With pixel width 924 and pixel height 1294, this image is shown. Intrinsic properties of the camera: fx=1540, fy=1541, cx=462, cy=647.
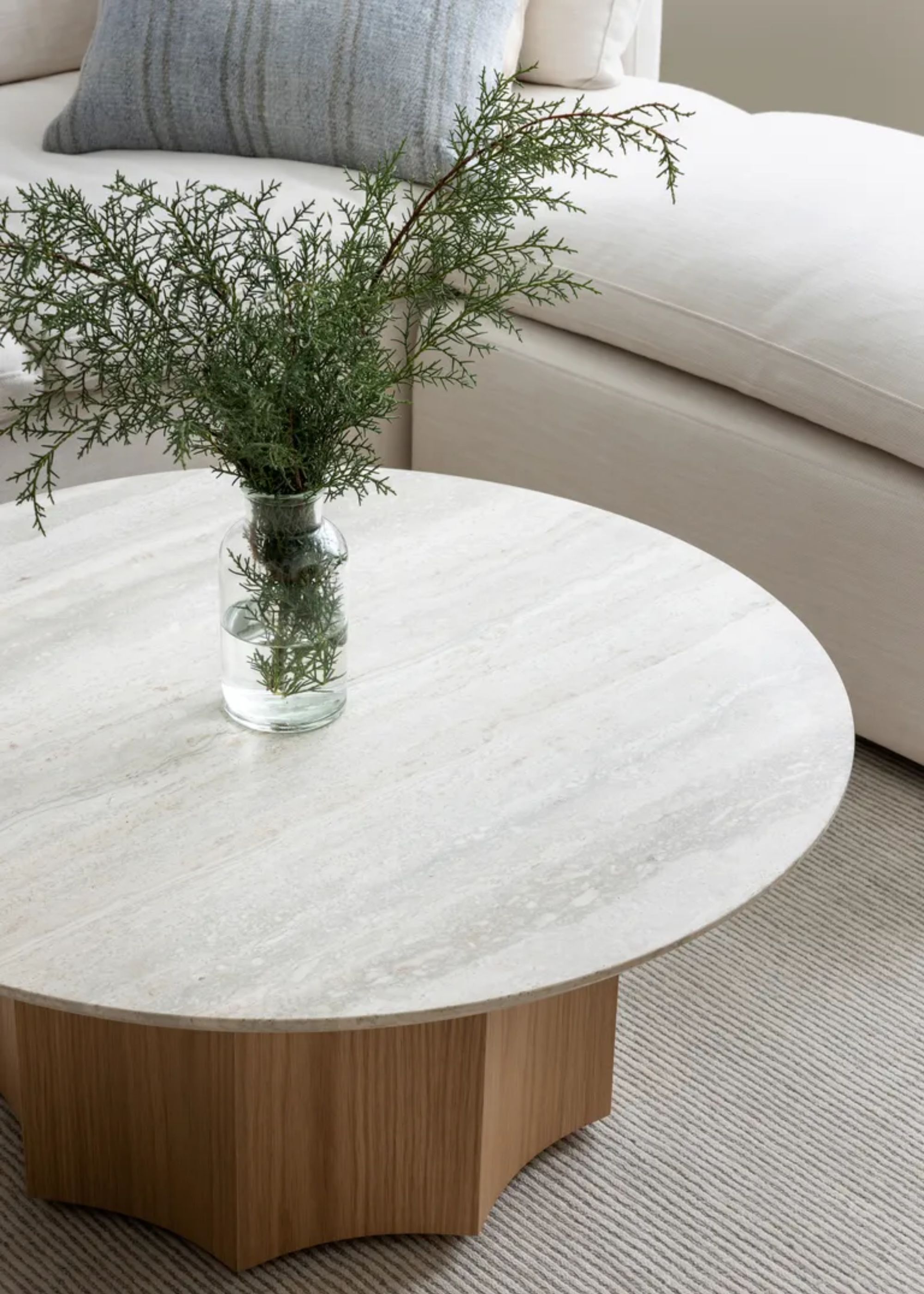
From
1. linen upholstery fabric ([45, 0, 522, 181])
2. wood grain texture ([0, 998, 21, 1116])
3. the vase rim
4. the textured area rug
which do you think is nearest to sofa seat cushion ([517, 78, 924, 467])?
linen upholstery fabric ([45, 0, 522, 181])

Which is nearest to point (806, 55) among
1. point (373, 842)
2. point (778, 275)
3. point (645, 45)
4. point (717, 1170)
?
point (645, 45)

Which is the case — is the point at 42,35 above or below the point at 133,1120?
above

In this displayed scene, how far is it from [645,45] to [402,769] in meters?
1.85

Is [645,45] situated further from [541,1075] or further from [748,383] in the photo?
[541,1075]

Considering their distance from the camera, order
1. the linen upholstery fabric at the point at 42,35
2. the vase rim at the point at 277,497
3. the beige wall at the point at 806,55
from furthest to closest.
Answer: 1. the beige wall at the point at 806,55
2. the linen upholstery fabric at the point at 42,35
3. the vase rim at the point at 277,497

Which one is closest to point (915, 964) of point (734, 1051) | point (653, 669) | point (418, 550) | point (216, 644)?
point (734, 1051)

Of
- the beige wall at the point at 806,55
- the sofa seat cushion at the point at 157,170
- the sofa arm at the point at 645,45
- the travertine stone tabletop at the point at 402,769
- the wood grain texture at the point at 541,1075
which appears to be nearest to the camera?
the travertine stone tabletop at the point at 402,769

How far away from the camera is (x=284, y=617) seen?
106 centimetres

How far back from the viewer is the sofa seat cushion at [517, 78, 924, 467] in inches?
65.4

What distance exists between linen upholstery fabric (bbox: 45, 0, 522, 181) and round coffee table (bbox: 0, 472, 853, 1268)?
2.83 feet

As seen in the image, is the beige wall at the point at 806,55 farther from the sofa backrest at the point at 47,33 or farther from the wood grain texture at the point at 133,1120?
the wood grain texture at the point at 133,1120

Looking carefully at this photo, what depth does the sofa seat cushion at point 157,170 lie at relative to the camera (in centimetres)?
200

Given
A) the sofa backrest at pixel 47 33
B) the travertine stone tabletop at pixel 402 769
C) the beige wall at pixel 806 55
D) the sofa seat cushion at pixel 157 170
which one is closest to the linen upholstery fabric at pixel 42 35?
the sofa backrest at pixel 47 33

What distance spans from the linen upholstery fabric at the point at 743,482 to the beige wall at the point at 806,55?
1601mm
